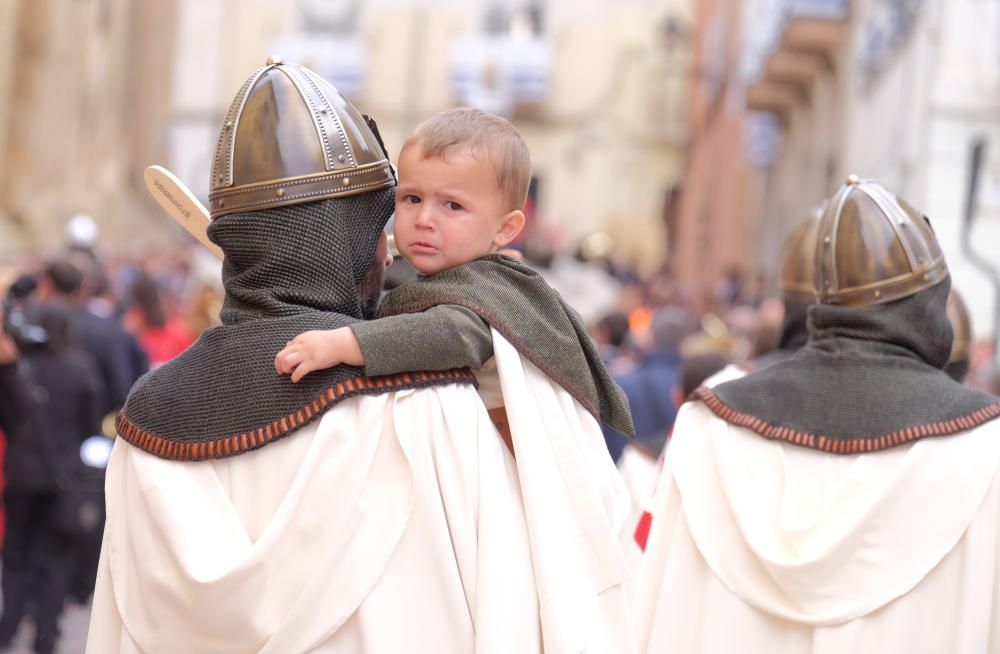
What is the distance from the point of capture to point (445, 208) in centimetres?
315

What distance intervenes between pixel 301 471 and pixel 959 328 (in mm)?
3167

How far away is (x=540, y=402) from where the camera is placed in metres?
3.13

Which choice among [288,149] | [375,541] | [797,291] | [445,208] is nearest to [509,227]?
[445,208]

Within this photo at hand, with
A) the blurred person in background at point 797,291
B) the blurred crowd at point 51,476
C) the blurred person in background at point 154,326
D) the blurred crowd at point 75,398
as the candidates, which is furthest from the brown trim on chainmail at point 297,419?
the blurred person in background at point 154,326

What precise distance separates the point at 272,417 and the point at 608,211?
4251 cm

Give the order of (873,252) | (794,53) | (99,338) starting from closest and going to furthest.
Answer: (873,252)
(99,338)
(794,53)

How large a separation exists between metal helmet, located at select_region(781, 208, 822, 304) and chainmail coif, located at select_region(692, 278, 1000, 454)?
109cm

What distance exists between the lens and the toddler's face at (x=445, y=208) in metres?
3.12

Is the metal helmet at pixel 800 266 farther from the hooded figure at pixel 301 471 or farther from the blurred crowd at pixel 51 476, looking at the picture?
the blurred crowd at pixel 51 476

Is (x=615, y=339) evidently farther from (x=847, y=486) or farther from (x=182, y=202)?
(x=182, y=202)

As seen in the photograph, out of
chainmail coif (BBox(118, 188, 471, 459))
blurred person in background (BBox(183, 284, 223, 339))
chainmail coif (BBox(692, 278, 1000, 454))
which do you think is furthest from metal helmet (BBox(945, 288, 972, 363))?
blurred person in background (BBox(183, 284, 223, 339))

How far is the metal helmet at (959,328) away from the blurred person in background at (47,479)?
4236mm

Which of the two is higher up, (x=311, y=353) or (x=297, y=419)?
(x=311, y=353)

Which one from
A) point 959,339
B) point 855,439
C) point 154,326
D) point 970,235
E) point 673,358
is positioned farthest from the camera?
point 970,235
